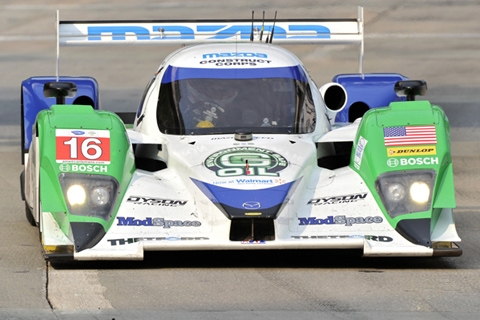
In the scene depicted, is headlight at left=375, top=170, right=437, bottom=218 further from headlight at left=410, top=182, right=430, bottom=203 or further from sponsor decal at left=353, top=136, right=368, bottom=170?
sponsor decal at left=353, top=136, right=368, bottom=170

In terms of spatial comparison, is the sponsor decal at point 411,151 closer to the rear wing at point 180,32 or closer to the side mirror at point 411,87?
the side mirror at point 411,87

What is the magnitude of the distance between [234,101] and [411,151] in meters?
1.76

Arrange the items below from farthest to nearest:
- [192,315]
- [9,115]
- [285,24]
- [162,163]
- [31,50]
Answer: [31,50] < [9,115] < [285,24] < [162,163] < [192,315]

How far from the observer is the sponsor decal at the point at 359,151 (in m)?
8.65

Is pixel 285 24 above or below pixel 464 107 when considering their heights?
above

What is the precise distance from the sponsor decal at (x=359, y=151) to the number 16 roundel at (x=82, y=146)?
193 cm

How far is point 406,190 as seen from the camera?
27.0 feet

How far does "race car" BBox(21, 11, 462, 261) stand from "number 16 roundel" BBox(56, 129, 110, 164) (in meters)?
0.01

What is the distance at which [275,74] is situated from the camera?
9797mm

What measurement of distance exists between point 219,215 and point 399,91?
307 cm

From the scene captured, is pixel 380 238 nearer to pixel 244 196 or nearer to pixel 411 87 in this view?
pixel 244 196

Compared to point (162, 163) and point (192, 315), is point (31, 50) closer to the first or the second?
point (162, 163)

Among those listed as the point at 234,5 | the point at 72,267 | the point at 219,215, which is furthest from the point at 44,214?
the point at 234,5

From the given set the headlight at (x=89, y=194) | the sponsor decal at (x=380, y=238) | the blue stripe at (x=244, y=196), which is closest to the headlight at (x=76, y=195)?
the headlight at (x=89, y=194)
